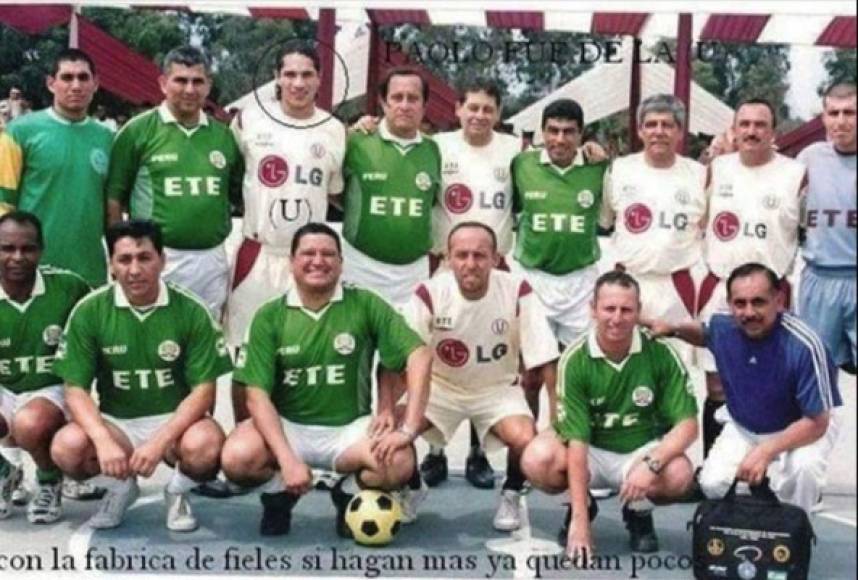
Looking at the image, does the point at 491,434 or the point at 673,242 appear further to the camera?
the point at 673,242

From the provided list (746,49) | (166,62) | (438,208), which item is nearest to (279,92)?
(166,62)

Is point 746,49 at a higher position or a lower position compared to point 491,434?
higher

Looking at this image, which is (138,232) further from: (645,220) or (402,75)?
(645,220)

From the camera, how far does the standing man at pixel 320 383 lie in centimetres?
276

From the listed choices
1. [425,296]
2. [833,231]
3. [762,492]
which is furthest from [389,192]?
[762,492]

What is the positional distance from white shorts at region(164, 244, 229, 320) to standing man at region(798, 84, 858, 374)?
1516mm

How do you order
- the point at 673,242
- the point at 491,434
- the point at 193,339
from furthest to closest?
the point at 673,242 < the point at 491,434 < the point at 193,339

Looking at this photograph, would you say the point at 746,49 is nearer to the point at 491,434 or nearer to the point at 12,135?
the point at 491,434

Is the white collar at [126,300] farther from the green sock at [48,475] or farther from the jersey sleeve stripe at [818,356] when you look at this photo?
the jersey sleeve stripe at [818,356]

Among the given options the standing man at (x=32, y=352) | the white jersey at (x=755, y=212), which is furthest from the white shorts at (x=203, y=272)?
the white jersey at (x=755, y=212)

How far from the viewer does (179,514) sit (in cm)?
283

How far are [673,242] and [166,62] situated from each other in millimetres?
1384

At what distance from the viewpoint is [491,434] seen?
9.90 ft

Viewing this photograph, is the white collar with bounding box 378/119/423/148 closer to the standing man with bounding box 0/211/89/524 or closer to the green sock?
the standing man with bounding box 0/211/89/524
